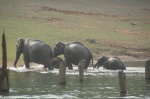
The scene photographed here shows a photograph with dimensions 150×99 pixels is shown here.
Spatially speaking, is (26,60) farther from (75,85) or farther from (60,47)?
(75,85)

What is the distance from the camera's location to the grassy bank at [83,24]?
65.2 metres

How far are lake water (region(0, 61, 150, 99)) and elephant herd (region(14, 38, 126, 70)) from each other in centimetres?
223

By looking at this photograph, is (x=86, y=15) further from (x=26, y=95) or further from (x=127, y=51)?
(x=26, y=95)

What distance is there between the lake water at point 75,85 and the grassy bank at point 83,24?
36.9ft

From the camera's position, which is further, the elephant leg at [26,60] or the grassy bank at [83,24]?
the grassy bank at [83,24]

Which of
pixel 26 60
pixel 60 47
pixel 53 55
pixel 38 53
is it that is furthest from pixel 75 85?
pixel 60 47

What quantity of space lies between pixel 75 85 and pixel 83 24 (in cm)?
4906

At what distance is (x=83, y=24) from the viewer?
3211 inches

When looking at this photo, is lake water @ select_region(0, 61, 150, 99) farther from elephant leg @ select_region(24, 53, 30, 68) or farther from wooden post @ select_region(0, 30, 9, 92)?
elephant leg @ select_region(24, 53, 30, 68)

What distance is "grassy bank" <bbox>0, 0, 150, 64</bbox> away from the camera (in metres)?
65.2

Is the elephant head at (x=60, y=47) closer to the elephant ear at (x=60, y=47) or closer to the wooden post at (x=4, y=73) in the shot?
the elephant ear at (x=60, y=47)

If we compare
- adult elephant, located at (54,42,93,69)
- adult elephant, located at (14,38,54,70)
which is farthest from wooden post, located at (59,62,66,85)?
adult elephant, located at (54,42,93,69)

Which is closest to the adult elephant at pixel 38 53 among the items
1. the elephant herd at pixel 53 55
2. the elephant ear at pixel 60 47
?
the elephant herd at pixel 53 55

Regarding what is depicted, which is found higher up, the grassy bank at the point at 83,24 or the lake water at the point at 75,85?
the grassy bank at the point at 83,24
